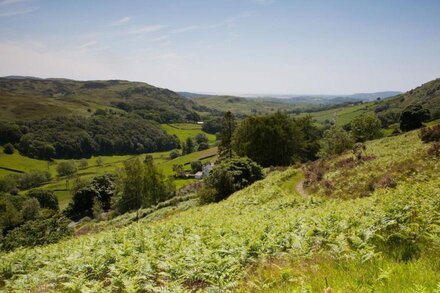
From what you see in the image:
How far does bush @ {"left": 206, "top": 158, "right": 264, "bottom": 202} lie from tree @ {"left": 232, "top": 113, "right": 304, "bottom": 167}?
22.4 m

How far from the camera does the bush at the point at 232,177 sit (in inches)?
1879

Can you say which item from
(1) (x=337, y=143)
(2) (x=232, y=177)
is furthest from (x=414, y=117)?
(2) (x=232, y=177)

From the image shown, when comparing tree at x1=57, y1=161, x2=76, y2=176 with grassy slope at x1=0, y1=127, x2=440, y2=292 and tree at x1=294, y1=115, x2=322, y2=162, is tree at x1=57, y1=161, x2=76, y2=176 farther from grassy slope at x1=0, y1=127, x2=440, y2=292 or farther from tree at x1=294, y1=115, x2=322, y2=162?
grassy slope at x1=0, y1=127, x2=440, y2=292

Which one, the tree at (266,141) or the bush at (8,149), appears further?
the bush at (8,149)

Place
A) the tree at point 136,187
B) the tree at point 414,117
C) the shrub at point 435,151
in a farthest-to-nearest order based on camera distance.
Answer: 1. the tree at point 414,117
2. the tree at point 136,187
3. the shrub at point 435,151

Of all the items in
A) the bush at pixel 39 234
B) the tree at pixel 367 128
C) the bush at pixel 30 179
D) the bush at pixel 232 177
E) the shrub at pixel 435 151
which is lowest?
the bush at pixel 30 179

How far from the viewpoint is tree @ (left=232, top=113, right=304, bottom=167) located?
7400 cm

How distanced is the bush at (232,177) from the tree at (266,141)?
22433 mm

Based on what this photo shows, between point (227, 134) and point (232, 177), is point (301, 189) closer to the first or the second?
point (232, 177)

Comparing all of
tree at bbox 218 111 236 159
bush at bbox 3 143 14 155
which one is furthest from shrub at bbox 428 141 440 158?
bush at bbox 3 143 14 155

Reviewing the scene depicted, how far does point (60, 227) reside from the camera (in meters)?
48.5

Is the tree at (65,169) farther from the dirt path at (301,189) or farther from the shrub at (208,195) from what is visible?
the dirt path at (301,189)

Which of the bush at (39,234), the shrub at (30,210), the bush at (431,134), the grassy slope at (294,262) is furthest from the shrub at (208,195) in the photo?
the shrub at (30,210)

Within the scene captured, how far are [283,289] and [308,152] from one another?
312 ft
